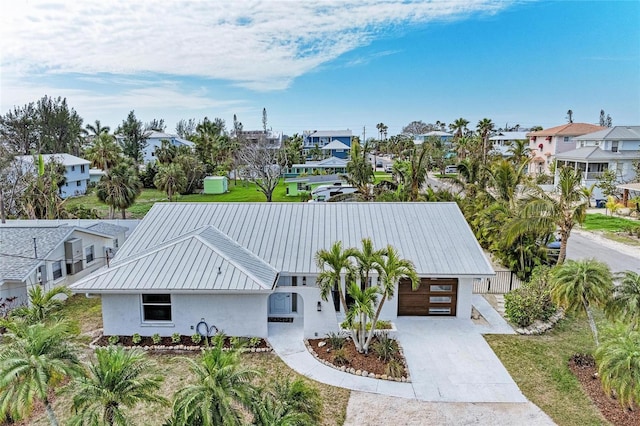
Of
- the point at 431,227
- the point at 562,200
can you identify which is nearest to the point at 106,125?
the point at 431,227

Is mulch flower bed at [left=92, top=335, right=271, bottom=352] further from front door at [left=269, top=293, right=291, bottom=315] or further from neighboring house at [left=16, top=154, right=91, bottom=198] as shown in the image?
neighboring house at [left=16, top=154, right=91, bottom=198]

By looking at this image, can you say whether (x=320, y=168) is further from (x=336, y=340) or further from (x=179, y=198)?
(x=336, y=340)

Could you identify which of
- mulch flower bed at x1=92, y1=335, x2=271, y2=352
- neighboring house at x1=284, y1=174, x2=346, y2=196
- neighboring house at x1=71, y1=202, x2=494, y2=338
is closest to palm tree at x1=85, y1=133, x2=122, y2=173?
neighboring house at x1=284, y1=174, x2=346, y2=196

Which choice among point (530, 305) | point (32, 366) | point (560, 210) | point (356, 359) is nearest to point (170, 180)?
point (356, 359)

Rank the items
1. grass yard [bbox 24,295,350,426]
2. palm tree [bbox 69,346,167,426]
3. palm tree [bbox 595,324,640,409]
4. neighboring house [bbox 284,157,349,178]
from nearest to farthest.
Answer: palm tree [bbox 69,346,167,426] → palm tree [bbox 595,324,640,409] → grass yard [bbox 24,295,350,426] → neighboring house [bbox 284,157,349,178]

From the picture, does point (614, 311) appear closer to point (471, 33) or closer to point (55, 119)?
point (471, 33)

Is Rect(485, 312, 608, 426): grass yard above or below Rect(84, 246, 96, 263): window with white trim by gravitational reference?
below
